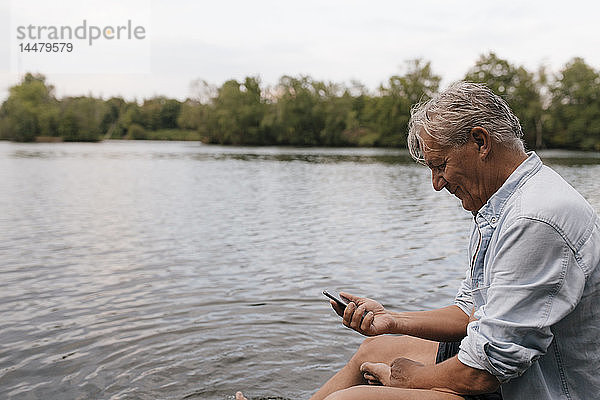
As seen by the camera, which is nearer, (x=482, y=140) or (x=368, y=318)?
(x=482, y=140)

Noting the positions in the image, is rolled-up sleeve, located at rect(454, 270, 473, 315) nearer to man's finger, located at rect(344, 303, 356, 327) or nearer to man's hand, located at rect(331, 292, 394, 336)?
man's hand, located at rect(331, 292, 394, 336)

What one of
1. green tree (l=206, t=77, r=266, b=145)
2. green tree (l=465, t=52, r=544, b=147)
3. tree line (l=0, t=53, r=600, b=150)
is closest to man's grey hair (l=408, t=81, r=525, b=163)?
tree line (l=0, t=53, r=600, b=150)

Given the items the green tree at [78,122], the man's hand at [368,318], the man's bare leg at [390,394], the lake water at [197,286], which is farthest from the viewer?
the green tree at [78,122]

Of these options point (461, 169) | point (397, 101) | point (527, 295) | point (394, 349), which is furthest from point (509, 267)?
point (397, 101)

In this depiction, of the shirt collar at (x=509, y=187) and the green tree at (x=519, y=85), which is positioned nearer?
the shirt collar at (x=509, y=187)

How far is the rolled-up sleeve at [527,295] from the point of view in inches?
73.2

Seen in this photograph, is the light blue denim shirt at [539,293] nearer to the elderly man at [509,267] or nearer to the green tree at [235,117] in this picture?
the elderly man at [509,267]

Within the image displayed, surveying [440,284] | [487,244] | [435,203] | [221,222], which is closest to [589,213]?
[487,244]

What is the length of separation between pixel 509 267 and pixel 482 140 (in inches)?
18.2

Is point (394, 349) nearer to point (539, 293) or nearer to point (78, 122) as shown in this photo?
point (539, 293)

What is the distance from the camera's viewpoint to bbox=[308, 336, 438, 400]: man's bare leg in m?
2.84

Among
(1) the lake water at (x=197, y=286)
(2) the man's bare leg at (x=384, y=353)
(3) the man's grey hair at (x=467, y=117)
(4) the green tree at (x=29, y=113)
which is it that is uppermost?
(4) the green tree at (x=29, y=113)

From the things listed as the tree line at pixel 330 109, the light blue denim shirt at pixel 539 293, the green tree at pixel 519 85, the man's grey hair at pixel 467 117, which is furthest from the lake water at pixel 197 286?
the green tree at pixel 519 85

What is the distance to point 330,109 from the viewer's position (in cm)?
8812
